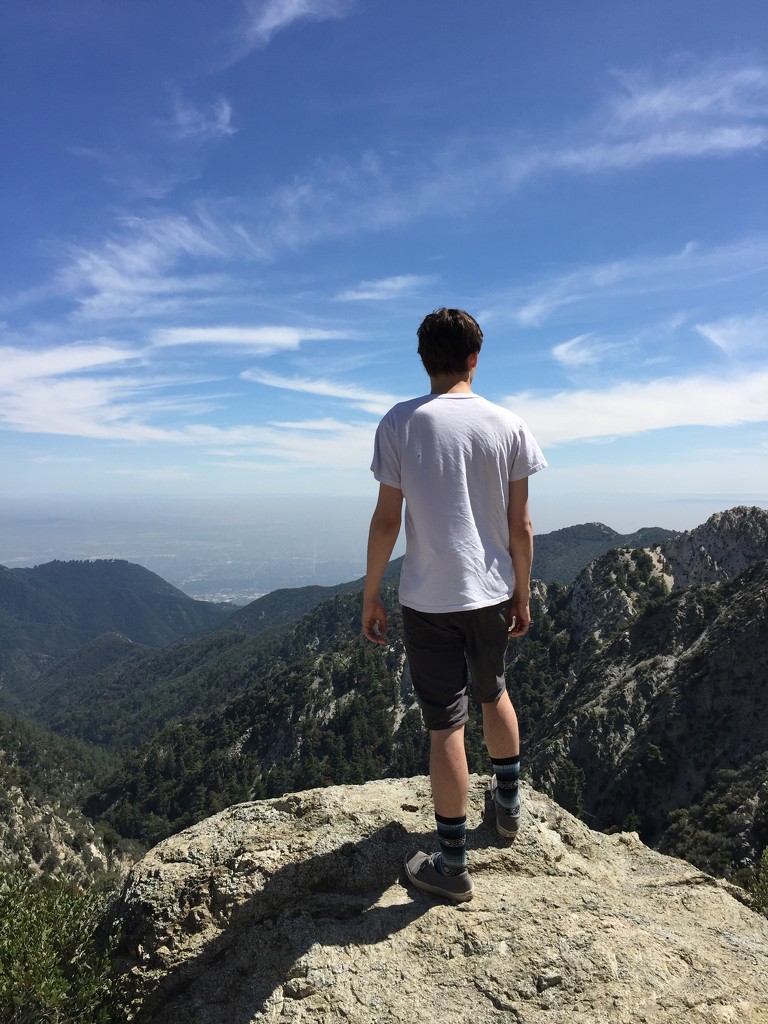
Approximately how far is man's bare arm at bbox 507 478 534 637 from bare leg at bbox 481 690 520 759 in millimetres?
673

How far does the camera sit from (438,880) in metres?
4.26

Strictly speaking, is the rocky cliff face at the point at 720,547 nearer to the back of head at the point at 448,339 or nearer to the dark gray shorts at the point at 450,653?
the dark gray shorts at the point at 450,653

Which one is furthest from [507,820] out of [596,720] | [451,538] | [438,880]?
[596,720]

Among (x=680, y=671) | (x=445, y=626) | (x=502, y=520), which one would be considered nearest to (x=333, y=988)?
(x=445, y=626)

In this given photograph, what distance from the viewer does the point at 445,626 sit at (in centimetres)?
409

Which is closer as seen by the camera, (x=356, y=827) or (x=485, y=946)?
(x=485, y=946)

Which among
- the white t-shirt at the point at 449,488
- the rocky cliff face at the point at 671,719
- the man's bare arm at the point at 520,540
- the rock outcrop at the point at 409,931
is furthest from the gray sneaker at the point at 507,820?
the rocky cliff face at the point at 671,719

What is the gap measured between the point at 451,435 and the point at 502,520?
79cm

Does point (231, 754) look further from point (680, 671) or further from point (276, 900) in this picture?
point (276, 900)

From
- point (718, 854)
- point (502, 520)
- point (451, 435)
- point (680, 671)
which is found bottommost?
point (718, 854)

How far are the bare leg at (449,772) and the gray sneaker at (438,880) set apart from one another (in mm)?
506

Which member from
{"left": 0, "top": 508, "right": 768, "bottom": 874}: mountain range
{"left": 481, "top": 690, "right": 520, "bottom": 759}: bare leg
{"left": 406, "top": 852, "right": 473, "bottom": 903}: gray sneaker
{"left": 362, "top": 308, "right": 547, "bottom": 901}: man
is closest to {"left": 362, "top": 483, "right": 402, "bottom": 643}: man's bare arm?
{"left": 362, "top": 308, "right": 547, "bottom": 901}: man

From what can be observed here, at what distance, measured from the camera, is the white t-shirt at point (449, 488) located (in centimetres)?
396

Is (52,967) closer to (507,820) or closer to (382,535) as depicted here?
(507,820)
